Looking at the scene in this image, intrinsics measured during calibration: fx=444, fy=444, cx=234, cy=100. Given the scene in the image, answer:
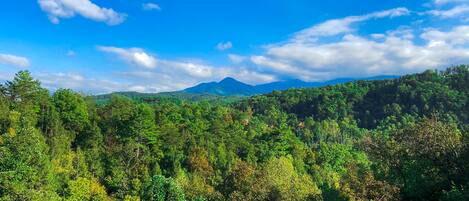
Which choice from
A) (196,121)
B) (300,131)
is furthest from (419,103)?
(196,121)

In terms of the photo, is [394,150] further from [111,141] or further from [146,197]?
[111,141]

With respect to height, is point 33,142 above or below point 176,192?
above

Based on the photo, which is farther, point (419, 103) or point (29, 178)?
point (419, 103)

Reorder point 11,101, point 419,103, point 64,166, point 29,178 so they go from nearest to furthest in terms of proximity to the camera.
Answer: point 29,178
point 64,166
point 11,101
point 419,103

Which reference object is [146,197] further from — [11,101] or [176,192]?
[11,101]

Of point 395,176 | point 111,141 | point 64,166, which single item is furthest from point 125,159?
point 395,176

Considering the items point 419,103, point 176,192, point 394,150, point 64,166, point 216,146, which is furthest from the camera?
point 419,103

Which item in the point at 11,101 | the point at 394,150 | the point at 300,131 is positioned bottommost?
the point at 300,131
